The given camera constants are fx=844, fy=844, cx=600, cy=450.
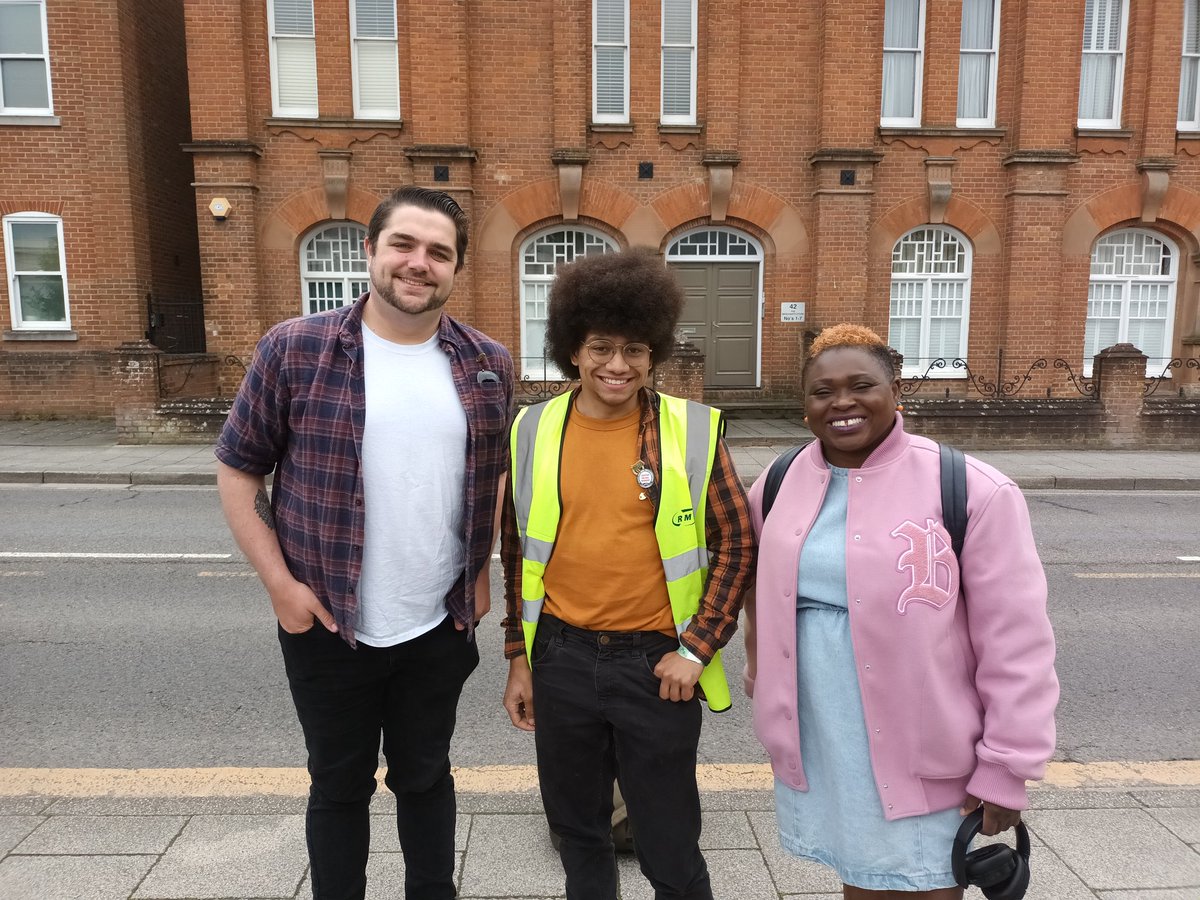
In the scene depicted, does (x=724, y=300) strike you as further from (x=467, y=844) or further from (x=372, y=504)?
(x=372, y=504)

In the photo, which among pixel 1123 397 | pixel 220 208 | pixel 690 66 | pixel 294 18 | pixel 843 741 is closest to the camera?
pixel 843 741

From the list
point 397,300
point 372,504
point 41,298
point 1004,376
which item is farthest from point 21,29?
point 1004,376

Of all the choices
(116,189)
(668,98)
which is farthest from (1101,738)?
(116,189)

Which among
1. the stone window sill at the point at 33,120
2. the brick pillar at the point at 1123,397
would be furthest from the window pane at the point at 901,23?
the stone window sill at the point at 33,120

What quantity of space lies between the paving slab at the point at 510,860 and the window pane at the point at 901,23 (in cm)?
1629

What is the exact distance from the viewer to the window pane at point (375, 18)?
1490 cm

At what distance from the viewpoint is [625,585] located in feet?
7.14

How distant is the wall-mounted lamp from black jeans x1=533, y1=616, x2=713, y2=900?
14.6 meters

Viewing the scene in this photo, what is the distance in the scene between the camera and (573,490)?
2201mm

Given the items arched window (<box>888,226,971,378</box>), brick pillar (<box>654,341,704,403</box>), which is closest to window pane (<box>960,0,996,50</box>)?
arched window (<box>888,226,971,378</box>)

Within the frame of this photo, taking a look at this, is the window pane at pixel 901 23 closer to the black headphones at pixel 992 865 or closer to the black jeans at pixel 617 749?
the black jeans at pixel 617 749

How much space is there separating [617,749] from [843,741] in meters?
0.59

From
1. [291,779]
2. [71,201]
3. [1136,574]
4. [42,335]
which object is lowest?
[1136,574]

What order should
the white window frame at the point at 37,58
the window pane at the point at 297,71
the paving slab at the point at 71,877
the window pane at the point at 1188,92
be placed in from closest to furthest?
the paving slab at the point at 71,877, the window pane at the point at 297,71, the white window frame at the point at 37,58, the window pane at the point at 1188,92
